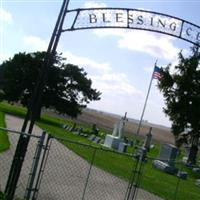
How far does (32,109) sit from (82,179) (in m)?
5.70

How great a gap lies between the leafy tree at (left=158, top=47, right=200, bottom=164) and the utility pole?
86.8 feet

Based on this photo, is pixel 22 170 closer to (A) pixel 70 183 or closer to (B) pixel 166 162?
(A) pixel 70 183

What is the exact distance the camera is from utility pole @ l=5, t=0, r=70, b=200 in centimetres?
988

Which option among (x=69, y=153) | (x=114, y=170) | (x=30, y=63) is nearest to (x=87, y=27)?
(x=114, y=170)

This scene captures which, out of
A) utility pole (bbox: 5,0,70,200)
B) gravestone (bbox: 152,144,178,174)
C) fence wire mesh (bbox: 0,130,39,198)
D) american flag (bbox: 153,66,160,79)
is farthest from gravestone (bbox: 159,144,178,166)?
utility pole (bbox: 5,0,70,200)

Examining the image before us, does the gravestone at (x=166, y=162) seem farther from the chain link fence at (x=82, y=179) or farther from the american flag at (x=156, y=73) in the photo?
the american flag at (x=156, y=73)

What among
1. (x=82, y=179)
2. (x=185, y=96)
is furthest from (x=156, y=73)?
(x=82, y=179)

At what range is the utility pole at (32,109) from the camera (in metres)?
9.88

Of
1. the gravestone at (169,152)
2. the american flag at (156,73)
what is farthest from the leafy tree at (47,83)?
the gravestone at (169,152)

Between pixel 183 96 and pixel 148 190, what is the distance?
830 inches

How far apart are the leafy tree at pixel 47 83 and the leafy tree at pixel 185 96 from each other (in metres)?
20.9

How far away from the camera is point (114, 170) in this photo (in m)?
19.6

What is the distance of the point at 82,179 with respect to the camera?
49.9 feet

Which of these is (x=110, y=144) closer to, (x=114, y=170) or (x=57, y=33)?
(x=114, y=170)
